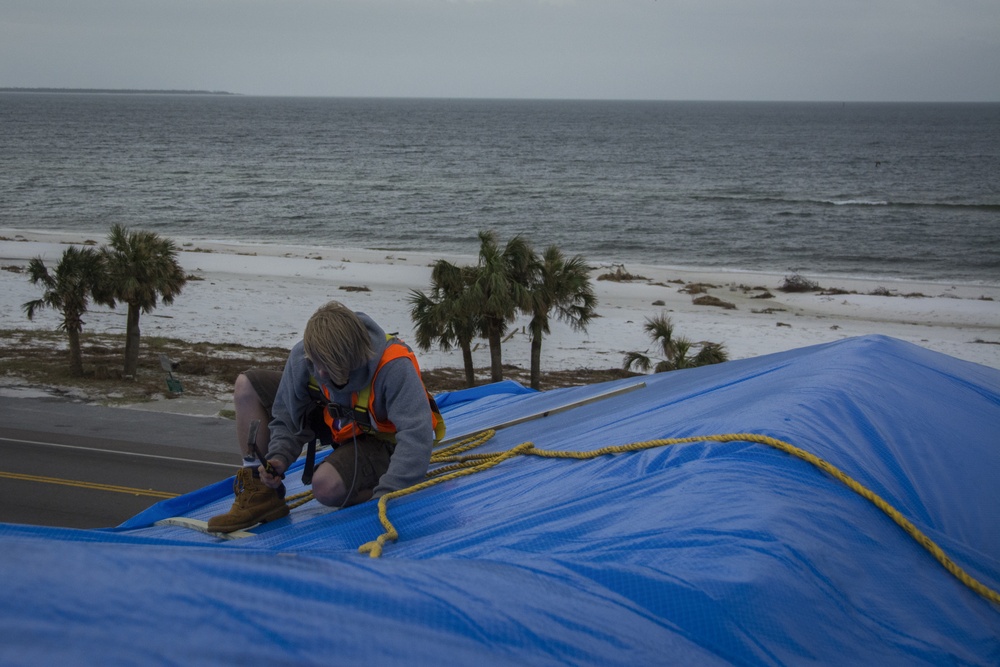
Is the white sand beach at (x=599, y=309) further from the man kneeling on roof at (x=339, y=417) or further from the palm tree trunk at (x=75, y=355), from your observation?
the man kneeling on roof at (x=339, y=417)

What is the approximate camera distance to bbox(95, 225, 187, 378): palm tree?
19828 mm

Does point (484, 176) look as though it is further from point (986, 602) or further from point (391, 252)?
point (986, 602)

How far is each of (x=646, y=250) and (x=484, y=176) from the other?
136 ft

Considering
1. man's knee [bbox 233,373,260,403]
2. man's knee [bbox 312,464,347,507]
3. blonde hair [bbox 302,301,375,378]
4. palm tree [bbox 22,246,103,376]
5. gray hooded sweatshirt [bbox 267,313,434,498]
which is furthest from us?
palm tree [bbox 22,246,103,376]

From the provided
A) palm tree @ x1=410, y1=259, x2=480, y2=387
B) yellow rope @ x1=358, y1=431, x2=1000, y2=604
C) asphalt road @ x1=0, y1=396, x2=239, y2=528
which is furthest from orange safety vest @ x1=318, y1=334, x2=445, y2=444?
palm tree @ x1=410, y1=259, x2=480, y2=387

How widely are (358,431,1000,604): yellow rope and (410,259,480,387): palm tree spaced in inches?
539

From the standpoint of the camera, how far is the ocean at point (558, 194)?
49656 millimetres

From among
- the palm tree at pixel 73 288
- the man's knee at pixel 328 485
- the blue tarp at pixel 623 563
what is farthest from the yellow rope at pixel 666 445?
the palm tree at pixel 73 288

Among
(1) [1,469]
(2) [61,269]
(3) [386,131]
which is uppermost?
(3) [386,131]

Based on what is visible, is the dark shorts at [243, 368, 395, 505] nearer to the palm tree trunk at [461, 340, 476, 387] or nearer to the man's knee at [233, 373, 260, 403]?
the man's knee at [233, 373, 260, 403]

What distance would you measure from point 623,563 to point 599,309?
90.1ft

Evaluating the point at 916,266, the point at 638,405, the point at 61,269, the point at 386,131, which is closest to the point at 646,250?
the point at 916,266

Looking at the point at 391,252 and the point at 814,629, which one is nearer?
the point at 814,629

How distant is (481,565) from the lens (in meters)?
2.78
